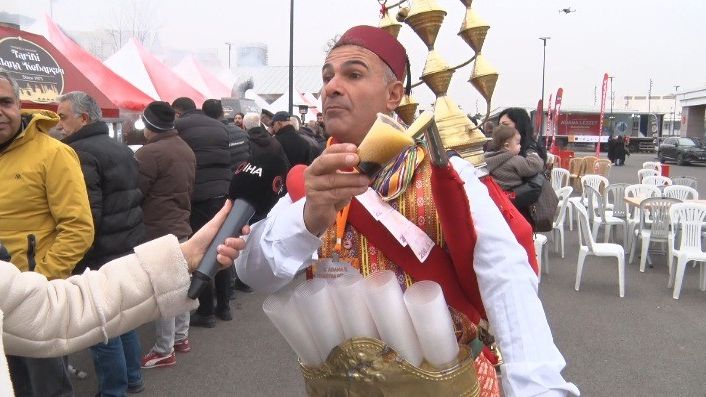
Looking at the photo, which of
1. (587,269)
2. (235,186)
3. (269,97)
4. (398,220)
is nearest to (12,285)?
(235,186)

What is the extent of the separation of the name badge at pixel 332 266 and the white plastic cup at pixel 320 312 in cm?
8

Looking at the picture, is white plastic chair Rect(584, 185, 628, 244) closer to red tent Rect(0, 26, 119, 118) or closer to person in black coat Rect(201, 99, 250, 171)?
person in black coat Rect(201, 99, 250, 171)

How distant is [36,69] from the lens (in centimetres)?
584

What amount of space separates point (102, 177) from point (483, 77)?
247cm

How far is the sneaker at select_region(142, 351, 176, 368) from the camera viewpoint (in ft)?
15.1

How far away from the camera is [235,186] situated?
1.48 meters

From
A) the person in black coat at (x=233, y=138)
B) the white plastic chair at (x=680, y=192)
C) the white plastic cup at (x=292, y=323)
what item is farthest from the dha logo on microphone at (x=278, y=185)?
the white plastic chair at (x=680, y=192)

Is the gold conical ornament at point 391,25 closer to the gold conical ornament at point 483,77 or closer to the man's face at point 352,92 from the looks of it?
the gold conical ornament at point 483,77

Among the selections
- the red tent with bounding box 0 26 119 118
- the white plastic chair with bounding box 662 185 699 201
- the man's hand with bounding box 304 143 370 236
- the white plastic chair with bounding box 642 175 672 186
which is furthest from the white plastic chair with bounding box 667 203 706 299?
the red tent with bounding box 0 26 119 118

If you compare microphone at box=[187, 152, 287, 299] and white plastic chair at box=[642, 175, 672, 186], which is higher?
microphone at box=[187, 152, 287, 299]

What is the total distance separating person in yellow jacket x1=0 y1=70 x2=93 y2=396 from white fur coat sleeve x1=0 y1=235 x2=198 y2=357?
1518 millimetres

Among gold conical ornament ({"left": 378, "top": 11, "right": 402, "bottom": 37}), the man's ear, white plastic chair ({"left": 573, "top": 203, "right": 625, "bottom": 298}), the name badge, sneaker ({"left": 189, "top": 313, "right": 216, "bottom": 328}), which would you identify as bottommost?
sneaker ({"left": 189, "top": 313, "right": 216, "bottom": 328})

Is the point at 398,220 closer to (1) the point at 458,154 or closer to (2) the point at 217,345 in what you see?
(1) the point at 458,154

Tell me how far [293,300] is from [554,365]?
0.60m
